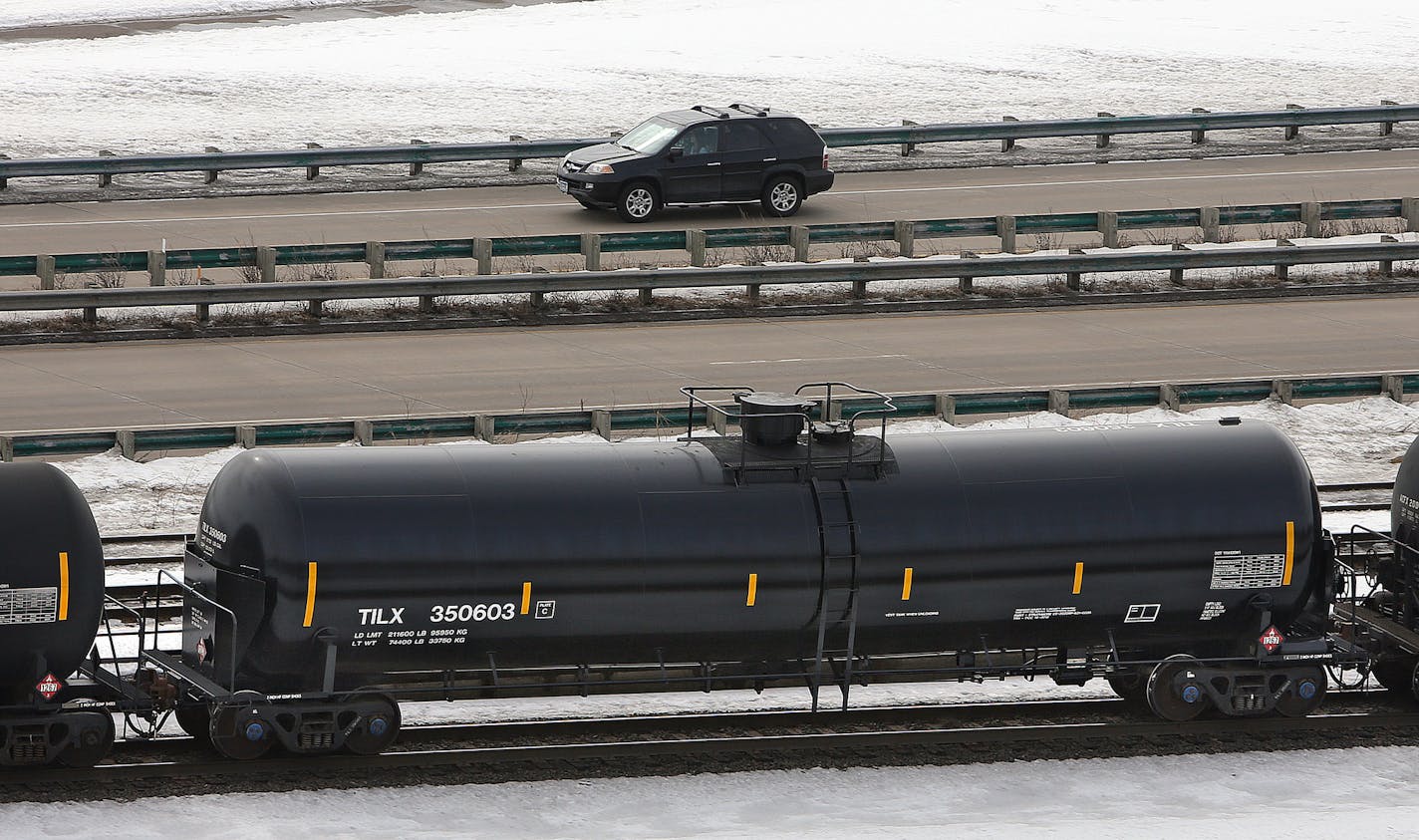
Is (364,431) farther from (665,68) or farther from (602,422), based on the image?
(665,68)

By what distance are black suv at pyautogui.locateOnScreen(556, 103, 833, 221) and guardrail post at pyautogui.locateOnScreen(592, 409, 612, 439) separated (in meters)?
11.7

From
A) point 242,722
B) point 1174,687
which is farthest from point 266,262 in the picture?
point 1174,687

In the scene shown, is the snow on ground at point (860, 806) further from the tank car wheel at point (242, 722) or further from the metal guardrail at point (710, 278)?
the metal guardrail at point (710, 278)

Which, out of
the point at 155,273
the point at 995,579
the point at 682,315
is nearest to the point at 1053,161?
the point at 682,315

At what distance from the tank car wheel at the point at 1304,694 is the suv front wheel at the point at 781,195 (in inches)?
790

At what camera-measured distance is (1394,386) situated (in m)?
26.1

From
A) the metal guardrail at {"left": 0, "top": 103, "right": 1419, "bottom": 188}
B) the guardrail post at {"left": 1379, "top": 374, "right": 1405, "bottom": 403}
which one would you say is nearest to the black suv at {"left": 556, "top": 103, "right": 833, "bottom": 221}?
the metal guardrail at {"left": 0, "top": 103, "right": 1419, "bottom": 188}

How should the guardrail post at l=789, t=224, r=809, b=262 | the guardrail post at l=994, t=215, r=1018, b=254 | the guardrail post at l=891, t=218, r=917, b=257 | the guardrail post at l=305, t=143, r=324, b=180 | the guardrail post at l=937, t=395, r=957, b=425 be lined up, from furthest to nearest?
the guardrail post at l=305, t=143, r=324, b=180 < the guardrail post at l=994, t=215, r=1018, b=254 < the guardrail post at l=891, t=218, r=917, b=257 < the guardrail post at l=789, t=224, r=809, b=262 < the guardrail post at l=937, t=395, r=957, b=425

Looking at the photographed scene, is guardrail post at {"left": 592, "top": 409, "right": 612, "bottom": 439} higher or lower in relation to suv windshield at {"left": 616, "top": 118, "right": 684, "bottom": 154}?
lower

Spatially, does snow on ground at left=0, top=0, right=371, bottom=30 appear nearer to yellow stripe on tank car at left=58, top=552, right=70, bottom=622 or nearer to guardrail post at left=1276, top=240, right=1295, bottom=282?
guardrail post at left=1276, top=240, right=1295, bottom=282

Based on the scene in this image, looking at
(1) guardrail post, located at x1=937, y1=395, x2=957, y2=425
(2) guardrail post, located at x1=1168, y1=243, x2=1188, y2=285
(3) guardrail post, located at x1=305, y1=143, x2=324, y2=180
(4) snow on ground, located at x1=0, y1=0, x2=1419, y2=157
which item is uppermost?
(4) snow on ground, located at x1=0, y1=0, x2=1419, y2=157

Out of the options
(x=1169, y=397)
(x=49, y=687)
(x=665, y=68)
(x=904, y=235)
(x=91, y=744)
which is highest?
(x=665, y=68)

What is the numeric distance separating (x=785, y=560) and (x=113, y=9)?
4753 cm

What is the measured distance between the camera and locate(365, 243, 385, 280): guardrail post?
1172 inches
